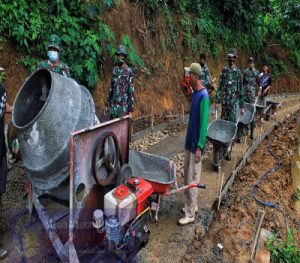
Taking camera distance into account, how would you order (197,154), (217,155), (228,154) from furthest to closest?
(228,154) → (217,155) → (197,154)

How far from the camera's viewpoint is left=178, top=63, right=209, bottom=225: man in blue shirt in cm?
419

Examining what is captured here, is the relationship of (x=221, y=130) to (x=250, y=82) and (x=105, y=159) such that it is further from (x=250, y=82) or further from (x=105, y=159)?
(x=105, y=159)

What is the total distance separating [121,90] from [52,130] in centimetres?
337

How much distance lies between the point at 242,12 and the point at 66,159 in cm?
1386

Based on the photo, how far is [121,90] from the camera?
21.5 ft

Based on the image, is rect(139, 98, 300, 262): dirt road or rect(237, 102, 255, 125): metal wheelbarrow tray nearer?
rect(139, 98, 300, 262): dirt road

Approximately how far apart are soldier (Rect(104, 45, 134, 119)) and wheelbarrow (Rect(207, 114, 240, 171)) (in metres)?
1.83

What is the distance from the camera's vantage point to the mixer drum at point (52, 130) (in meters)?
3.31

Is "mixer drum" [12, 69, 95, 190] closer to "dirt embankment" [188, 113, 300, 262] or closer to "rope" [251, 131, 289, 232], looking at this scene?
"dirt embankment" [188, 113, 300, 262]

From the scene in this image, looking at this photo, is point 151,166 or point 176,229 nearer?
point 176,229

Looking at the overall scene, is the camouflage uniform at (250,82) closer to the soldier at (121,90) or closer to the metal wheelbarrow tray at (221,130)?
the metal wheelbarrow tray at (221,130)

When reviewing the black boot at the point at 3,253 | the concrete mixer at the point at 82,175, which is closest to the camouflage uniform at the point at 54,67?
the concrete mixer at the point at 82,175

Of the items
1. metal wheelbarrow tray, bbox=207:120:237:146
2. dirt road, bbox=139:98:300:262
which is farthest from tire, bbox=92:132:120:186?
metal wheelbarrow tray, bbox=207:120:237:146

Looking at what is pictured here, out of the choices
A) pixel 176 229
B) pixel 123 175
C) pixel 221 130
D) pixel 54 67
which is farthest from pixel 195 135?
pixel 221 130
